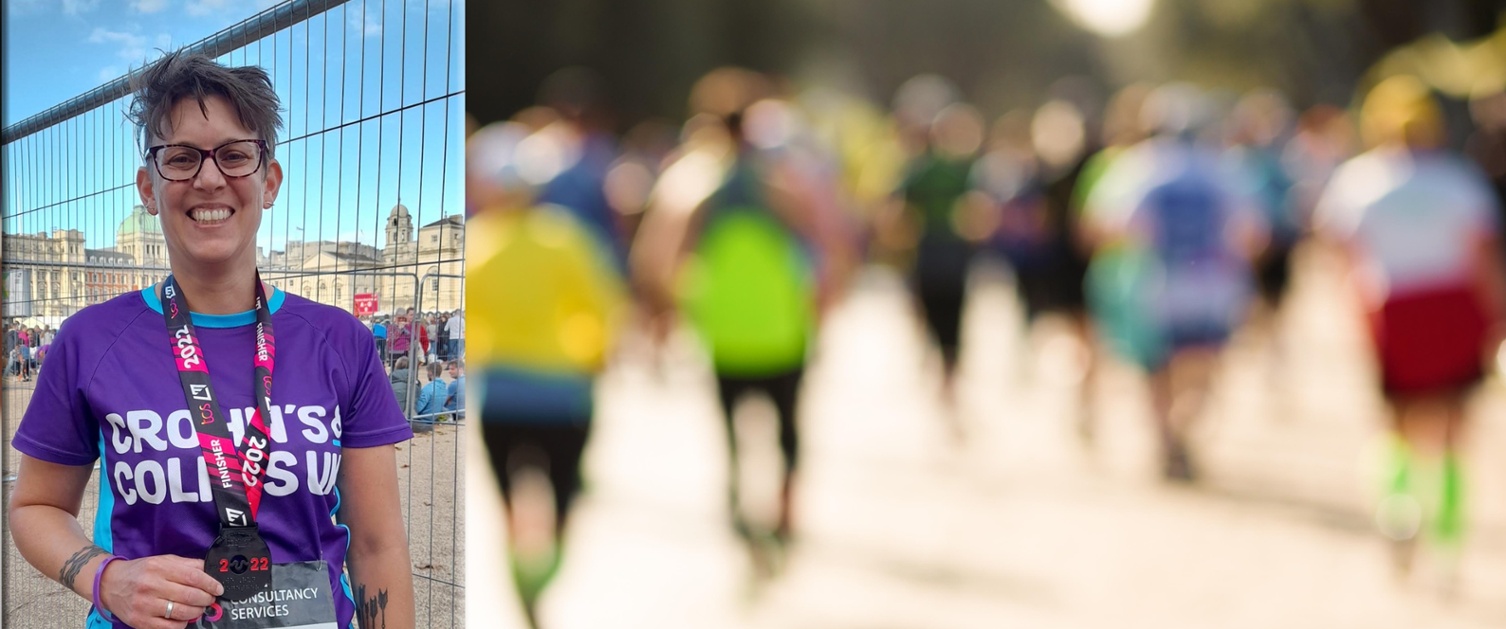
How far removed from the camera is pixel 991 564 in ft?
6.21

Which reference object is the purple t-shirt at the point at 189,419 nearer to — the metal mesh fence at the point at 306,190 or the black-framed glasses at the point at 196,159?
the black-framed glasses at the point at 196,159

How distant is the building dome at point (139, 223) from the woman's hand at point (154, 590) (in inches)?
30.4

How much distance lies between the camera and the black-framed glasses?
1.14 metres

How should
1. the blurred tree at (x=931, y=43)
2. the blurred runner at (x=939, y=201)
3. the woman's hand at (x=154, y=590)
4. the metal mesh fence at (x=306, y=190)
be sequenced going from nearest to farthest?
the woman's hand at (x=154, y=590)
the metal mesh fence at (x=306, y=190)
the blurred tree at (x=931, y=43)
the blurred runner at (x=939, y=201)

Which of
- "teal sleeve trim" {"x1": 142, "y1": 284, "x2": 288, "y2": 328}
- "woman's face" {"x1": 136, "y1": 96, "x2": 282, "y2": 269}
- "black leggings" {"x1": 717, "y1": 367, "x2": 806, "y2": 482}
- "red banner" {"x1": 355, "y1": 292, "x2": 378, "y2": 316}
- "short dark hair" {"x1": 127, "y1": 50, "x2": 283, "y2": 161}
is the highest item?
"short dark hair" {"x1": 127, "y1": 50, "x2": 283, "y2": 161}

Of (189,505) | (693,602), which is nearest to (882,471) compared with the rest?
(693,602)

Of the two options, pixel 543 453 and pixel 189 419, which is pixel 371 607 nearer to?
pixel 189 419

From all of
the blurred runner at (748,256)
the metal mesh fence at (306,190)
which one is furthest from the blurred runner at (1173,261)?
the metal mesh fence at (306,190)

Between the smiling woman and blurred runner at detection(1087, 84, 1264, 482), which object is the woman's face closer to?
the smiling woman

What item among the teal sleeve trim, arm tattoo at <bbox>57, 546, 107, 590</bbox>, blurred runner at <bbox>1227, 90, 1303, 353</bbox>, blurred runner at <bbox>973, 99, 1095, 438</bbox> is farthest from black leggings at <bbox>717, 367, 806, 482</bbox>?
arm tattoo at <bbox>57, 546, 107, 590</bbox>

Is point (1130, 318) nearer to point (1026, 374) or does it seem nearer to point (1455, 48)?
point (1026, 374)

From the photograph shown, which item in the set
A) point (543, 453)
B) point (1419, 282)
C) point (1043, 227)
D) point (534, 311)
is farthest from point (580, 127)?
point (1419, 282)

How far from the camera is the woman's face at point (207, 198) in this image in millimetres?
1126

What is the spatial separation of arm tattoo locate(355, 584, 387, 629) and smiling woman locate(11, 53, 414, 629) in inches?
0.6
